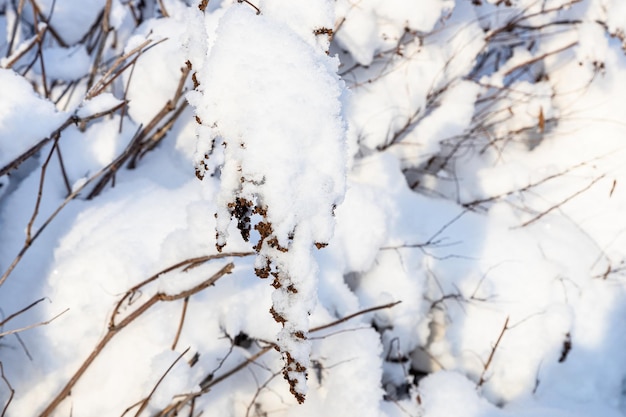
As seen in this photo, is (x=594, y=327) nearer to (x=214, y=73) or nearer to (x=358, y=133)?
(x=358, y=133)

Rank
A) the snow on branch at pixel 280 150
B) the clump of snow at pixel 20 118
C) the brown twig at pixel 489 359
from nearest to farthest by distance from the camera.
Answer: the snow on branch at pixel 280 150, the clump of snow at pixel 20 118, the brown twig at pixel 489 359

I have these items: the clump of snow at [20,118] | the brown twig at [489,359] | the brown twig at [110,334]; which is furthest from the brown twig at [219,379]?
the clump of snow at [20,118]

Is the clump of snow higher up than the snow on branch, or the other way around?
the clump of snow

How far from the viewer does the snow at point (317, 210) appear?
2.32 ft

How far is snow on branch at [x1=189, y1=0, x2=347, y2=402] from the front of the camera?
0.67m

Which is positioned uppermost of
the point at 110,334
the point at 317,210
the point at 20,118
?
the point at 20,118

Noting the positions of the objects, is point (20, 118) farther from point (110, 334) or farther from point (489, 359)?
point (489, 359)

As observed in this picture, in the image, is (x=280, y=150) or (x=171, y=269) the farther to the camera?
(x=171, y=269)

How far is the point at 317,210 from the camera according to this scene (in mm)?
686

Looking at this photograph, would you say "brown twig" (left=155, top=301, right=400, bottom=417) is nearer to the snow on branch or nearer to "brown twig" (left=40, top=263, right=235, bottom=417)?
"brown twig" (left=40, top=263, right=235, bottom=417)

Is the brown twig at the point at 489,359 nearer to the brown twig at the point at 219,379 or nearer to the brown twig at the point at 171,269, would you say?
the brown twig at the point at 219,379

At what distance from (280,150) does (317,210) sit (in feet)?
0.30

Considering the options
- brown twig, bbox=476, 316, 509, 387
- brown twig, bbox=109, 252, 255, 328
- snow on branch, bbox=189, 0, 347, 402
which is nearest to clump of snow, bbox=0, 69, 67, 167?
brown twig, bbox=109, 252, 255, 328

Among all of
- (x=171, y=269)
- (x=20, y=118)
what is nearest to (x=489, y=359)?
(x=171, y=269)
